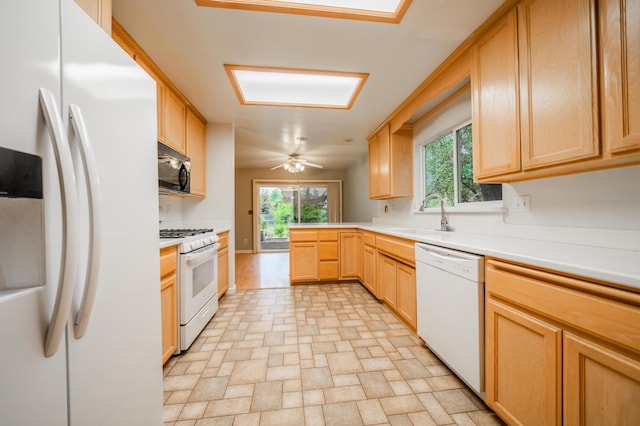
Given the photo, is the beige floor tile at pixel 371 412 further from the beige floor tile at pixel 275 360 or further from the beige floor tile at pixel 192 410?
the beige floor tile at pixel 192 410

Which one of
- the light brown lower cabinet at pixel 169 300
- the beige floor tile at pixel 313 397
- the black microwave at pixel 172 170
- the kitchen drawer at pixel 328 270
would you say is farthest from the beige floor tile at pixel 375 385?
the black microwave at pixel 172 170

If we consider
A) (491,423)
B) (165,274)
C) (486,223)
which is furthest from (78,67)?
(486,223)

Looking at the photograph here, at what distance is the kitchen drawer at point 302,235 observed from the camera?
11.5 ft

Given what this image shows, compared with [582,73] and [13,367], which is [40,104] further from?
[582,73]

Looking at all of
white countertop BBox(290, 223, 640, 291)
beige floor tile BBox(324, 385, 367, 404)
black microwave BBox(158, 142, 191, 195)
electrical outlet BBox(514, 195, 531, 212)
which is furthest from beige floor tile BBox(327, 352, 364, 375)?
black microwave BBox(158, 142, 191, 195)

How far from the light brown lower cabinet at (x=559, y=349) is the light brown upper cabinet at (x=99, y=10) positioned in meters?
2.00

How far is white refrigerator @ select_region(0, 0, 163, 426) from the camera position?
0.52m

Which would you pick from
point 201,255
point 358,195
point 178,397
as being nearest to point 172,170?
point 201,255

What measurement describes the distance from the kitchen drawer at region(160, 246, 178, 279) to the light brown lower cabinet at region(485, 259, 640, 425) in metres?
1.89

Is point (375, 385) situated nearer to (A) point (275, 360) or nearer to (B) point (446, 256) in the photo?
(A) point (275, 360)

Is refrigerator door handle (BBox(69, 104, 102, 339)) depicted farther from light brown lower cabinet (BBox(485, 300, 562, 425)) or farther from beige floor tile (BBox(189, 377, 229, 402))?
light brown lower cabinet (BBox(485, 300, 562, 425))

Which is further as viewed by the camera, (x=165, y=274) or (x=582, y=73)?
(x=165, y=274)

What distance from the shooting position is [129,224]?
886 millimetres

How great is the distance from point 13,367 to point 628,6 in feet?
7.13
